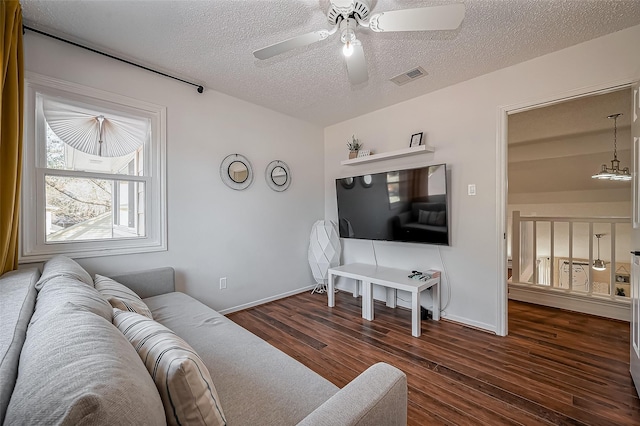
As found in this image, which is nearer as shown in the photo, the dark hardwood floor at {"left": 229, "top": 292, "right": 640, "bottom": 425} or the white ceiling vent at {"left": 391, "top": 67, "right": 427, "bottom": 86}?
the dark hardwood floor at {"left": 229, "top": 292, "right": 640, "bottom": 425}

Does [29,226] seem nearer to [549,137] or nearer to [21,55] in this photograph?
[21,55]

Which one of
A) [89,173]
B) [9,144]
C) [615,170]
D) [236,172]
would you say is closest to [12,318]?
[9,144]

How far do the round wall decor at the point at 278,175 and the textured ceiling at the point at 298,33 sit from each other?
0.95 m

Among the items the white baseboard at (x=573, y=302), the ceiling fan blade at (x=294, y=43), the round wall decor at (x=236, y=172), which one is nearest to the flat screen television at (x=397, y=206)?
the round wall decor at (x=236, y=172)

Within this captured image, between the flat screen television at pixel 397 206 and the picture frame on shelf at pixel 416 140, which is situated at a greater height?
the picture frame on shelf at pixel 416 140

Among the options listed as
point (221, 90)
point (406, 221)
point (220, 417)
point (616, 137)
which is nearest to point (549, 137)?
point (616, 137)

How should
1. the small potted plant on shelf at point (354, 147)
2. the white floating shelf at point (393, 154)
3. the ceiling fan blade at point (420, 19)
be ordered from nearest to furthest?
the ceiling fan blade at point (420, 19), the white floating shelf at point (393, 154), the small potted plant on shelf at point (354, 147)

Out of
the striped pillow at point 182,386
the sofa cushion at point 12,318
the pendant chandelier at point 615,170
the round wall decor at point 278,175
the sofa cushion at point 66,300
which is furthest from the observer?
the pendant chandelier at point 615,170

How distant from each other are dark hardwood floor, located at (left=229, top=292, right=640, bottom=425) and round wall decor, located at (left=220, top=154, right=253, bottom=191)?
1.48 metres

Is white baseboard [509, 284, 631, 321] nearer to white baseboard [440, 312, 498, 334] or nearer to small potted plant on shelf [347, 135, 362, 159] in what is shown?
white baseboard [440, 312, 498, 334]

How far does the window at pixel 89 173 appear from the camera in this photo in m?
1.99

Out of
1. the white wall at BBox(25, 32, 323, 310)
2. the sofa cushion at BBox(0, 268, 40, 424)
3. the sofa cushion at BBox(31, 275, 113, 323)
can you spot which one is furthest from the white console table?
the sofa cushion at BBox(0, 268, 40, 424)

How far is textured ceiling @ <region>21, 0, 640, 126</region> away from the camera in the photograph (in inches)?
67.9

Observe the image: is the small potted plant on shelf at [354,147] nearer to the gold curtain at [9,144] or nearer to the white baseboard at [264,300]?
the white baseboard at [264,300]
